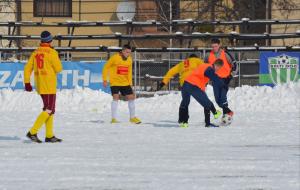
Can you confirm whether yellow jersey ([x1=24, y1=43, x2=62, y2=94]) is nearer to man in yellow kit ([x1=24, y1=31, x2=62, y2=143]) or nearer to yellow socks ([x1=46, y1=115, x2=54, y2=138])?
man in yellow kit ([x1=24, y1=31, x2=62, y2=143])

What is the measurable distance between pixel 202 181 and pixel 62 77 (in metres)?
14.7

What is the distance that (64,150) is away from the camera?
1013 cm

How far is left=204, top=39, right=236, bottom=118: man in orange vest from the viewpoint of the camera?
14375mm

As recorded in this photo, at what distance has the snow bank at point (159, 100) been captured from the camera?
758 inches

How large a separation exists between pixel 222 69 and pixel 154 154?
5.48 metres

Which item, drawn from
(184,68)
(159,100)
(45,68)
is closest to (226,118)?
(184,68)

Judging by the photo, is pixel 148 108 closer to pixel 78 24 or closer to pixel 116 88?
pixel 116 88

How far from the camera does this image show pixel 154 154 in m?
9.63

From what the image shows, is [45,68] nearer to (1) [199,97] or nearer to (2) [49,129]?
(2) [49,129]

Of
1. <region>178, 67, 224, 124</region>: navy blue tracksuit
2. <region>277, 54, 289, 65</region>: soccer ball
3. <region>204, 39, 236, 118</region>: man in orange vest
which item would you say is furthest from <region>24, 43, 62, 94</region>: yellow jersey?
<region>277, 54, 289, 65</region>: soccer ball

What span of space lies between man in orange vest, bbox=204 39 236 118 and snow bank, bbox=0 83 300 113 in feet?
13.9

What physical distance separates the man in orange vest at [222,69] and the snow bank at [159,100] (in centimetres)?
423

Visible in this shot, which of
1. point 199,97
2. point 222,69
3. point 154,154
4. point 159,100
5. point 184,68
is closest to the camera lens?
point 154,154

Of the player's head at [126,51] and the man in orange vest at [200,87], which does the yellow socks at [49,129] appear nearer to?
the man in orange vest at [200,87]
